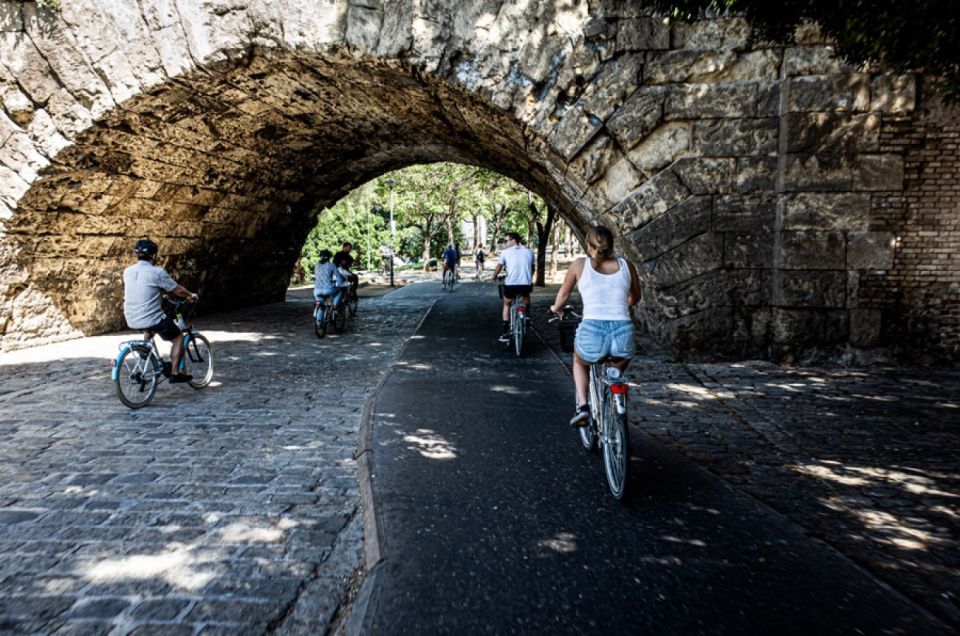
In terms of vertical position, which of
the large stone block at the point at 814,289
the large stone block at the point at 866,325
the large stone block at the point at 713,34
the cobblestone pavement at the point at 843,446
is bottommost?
the cobblestone pavement at the point at 843,446

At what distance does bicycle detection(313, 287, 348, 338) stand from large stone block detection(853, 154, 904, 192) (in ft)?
30.1

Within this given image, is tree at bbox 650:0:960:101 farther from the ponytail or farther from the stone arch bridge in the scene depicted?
the stone arch bridge

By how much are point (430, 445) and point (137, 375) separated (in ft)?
11.8

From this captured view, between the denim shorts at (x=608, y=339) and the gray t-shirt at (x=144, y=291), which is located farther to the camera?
the gray t-shirt at (x=144, y=291)

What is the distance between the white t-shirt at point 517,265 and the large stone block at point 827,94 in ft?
14.4

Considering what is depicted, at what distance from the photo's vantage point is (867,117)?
779 centimetres

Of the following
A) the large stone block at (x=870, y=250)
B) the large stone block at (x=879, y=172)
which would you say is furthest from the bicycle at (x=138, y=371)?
the large stone block at (x=879, y=172)

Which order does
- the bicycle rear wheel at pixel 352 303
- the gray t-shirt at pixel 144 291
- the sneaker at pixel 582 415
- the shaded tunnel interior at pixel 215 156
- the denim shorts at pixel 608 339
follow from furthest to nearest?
the bicycle rear wheel at pixel 352 303, the shaded tunnel interior at pixel 215 156, the gray t-shirt at pixel 144 291, the sneaker at pixel 582 415, the denim shorts at pixel 608 339

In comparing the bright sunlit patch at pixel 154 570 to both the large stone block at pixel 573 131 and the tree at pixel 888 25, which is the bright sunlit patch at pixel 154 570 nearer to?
the tree at pixel 888 25

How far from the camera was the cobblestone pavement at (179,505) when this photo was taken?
266 centimetres

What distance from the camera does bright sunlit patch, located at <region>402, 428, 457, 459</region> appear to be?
4770 millimetres

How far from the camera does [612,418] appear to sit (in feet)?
12.9

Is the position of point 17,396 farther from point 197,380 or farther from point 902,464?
point 902,464

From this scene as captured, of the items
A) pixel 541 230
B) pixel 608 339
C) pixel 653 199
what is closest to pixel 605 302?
pixel 608 339
